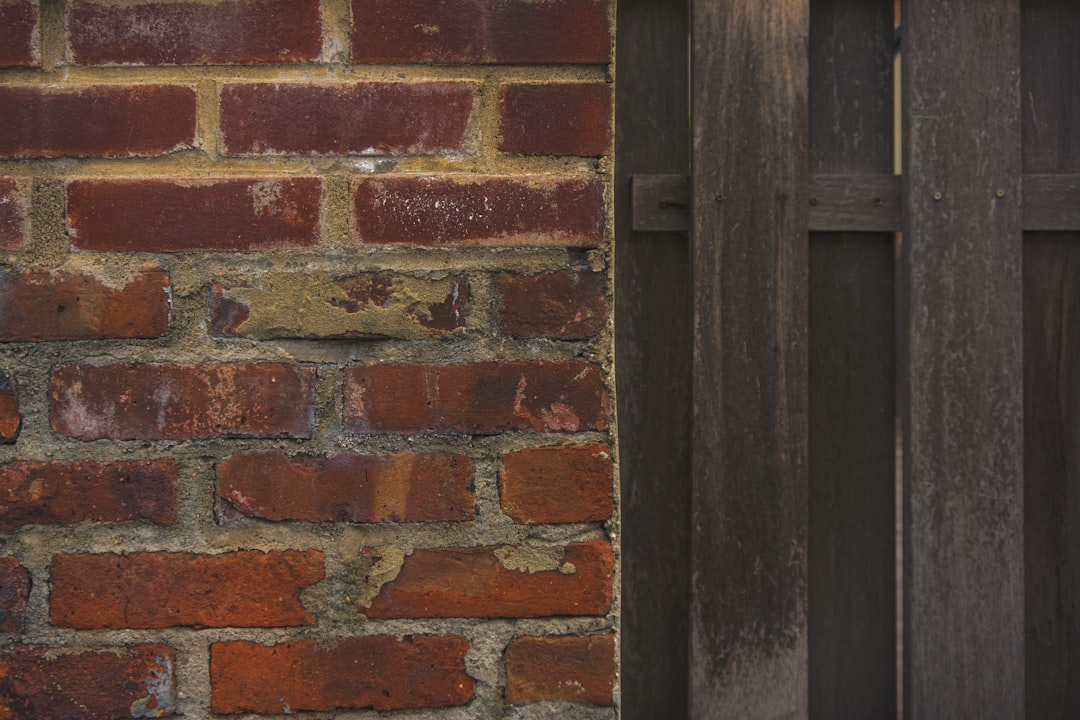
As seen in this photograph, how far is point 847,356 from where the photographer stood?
1.29m

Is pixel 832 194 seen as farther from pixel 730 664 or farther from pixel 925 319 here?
pixel 730 664

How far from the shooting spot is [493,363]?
99cm

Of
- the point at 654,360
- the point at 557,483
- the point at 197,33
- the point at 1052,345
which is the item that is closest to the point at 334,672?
the point at 557,483

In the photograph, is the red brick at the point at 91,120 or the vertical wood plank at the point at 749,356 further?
the vertical wood plank at the point at 749,356

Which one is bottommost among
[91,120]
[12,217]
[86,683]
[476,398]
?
[86,683]

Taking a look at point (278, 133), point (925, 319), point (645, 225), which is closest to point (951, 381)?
point (925, 319)

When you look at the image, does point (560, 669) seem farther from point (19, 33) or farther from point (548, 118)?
point (19, 33)

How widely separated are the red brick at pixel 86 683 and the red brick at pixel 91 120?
570 mm

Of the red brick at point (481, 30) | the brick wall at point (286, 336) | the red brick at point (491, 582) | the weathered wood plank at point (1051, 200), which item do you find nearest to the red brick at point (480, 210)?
the brick wall at point (286, 336)

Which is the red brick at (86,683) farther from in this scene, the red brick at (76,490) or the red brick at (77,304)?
the red brick at (77,304)

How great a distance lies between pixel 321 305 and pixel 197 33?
1.12ft

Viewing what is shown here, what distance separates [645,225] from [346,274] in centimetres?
48

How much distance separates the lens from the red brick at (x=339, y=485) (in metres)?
0.99

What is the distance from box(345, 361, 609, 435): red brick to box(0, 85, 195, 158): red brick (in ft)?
1.15
